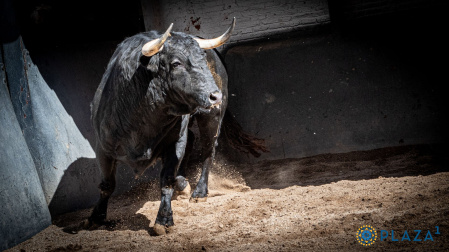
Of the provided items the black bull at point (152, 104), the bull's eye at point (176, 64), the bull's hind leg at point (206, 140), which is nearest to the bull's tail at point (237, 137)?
the bull's hind leg at point (206, 140)

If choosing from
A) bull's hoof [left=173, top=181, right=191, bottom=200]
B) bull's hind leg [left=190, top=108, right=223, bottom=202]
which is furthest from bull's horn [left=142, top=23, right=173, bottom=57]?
bull's hoof [left=173, top=181, right=191, bottom=200]

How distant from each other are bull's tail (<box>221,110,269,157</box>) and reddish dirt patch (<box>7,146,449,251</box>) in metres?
0.40

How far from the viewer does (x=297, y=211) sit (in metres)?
3.65

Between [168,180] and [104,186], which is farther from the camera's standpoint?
[104,186]

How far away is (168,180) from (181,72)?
0.99m

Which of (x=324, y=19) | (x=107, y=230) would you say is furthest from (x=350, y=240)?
(x=324, y=19)

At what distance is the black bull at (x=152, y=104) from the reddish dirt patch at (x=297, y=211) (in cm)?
32

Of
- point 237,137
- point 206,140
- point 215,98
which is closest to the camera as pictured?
point 215,98

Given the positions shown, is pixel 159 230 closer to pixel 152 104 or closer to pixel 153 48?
pixel 152 104

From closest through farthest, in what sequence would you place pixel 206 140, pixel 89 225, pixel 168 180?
pixel 168 180, pixel 89 225, pixel 206 140

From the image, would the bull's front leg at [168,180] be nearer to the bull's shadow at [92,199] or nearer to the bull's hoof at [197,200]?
the bull's shadow at [92,199]

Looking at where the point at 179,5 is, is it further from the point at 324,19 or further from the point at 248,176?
the point at 248,176

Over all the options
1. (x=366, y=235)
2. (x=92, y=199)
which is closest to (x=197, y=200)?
(x=92, y=199)

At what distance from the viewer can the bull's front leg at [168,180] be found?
11.9 ft
